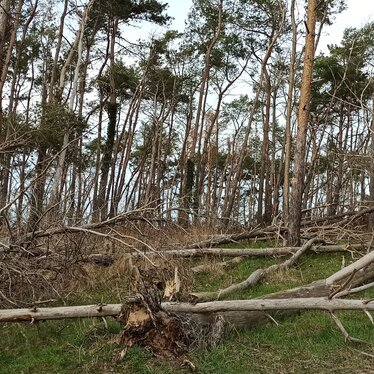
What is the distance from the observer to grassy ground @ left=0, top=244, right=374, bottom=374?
14.1 feet

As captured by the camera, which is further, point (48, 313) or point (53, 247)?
point (53, 247)

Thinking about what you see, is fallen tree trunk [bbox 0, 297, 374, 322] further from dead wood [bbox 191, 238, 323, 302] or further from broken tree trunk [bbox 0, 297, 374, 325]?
dead wood [bbox 191, 238, 323, 302]

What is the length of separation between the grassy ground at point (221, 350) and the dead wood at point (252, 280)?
869 mm

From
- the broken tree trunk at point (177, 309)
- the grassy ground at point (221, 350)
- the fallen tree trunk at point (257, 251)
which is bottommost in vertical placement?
the grassy ground at point (221, 350)

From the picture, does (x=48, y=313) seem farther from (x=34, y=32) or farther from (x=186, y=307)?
(x=34, y=32)

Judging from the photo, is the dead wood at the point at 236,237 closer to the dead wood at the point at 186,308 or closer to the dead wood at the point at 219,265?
the dead wood at the point at 219,265

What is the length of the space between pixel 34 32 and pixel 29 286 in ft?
75.6

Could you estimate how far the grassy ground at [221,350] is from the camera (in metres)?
4.29

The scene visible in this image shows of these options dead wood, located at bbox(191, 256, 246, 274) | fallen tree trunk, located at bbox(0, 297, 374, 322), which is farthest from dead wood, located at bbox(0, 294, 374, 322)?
dead wood, located at bbox(191, 256, 246, 274)

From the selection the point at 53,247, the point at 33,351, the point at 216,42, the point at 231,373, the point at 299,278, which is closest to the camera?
the point at 231,373

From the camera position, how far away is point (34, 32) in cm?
2617

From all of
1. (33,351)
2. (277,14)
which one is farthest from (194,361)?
(277,14)

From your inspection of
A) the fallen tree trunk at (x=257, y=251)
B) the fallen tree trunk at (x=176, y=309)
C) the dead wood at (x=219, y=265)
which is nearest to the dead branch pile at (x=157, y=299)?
the fallen tree trunk at (x=176, y=309)

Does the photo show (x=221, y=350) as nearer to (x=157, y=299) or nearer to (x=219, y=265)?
(x=157, y=299)
